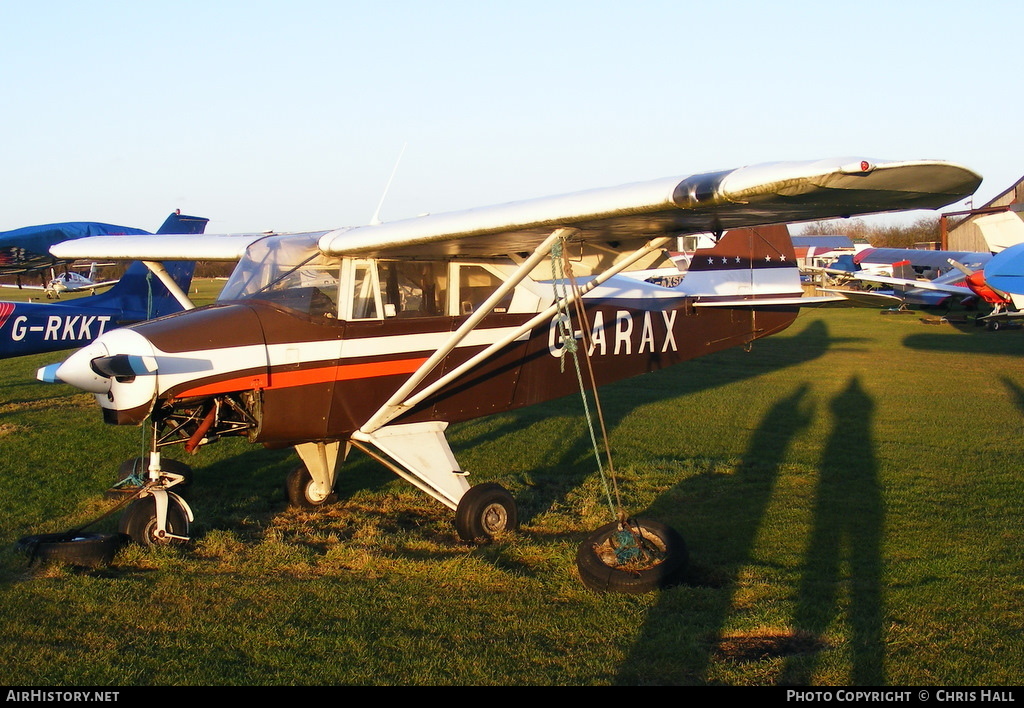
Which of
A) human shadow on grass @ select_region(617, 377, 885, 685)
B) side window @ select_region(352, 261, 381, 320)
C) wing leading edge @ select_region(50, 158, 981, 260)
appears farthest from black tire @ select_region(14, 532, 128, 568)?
human shadow on grass @ select_region(617, 377, 885, 685)

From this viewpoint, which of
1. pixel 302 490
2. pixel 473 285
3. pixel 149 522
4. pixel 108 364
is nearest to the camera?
pixel 108 364

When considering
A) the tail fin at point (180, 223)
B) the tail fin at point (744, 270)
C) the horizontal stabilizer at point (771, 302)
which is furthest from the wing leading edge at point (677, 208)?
the tail fin at point (180, 223)

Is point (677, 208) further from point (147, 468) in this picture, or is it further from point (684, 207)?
point (147, 468)

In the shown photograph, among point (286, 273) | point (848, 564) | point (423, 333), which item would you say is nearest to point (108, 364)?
point (286, 273)

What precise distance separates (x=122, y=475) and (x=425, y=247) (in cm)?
364

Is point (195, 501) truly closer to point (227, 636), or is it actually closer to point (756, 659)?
point (227, 636)

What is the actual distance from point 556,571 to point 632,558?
1.84ft

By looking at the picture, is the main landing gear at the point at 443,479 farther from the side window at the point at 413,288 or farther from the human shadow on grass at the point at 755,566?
the human shadow on grass at the point at 755,566

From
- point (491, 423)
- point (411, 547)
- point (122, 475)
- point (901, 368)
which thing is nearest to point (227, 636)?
point (411, 547)

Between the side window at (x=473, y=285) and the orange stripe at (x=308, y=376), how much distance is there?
0.62 meters

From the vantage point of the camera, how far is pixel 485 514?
246 inches

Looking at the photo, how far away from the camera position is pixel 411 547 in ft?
20.1

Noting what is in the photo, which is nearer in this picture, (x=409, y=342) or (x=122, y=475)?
(x=409, y=342)

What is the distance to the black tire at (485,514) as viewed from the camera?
20.2ft
